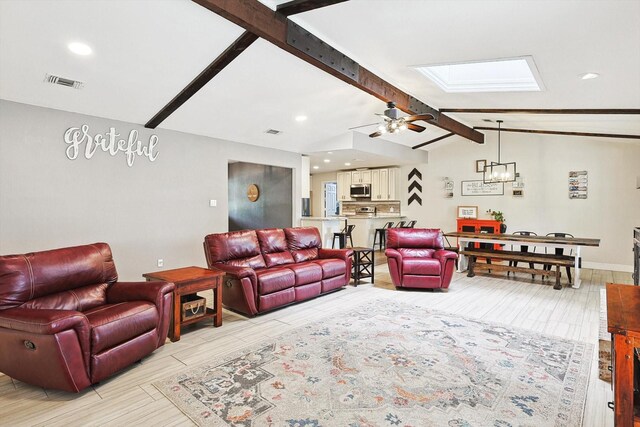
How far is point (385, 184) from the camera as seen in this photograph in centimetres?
1036

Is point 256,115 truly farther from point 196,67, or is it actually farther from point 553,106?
point 553,106

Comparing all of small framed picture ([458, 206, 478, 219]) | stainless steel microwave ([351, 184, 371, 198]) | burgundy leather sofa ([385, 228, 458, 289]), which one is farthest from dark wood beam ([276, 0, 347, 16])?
stainless steel microwave ([351, 184, 371, 198])

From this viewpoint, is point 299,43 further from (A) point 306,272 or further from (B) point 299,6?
(A) point 306,272

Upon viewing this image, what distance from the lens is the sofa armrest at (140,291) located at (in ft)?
9.80

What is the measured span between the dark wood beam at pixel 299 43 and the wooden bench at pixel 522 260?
123 inches

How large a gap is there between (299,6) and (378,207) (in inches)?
334

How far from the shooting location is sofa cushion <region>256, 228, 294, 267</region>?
4.78m

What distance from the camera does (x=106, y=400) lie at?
7.70 ft

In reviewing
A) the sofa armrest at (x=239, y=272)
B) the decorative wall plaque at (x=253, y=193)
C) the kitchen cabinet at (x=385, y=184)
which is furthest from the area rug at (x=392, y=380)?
the kitchen cabinet at (x=385, y=184)

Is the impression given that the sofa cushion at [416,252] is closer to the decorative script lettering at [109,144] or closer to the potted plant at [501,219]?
the potted plant at [501,219]

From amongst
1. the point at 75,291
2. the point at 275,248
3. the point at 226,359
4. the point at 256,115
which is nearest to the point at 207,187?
the point at 256,115

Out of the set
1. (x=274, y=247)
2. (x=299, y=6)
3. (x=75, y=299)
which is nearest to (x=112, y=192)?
(x=75, y=299)

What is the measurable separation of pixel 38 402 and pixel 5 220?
8.60 feet

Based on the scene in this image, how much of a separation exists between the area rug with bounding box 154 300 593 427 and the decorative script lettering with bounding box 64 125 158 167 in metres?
3.49
